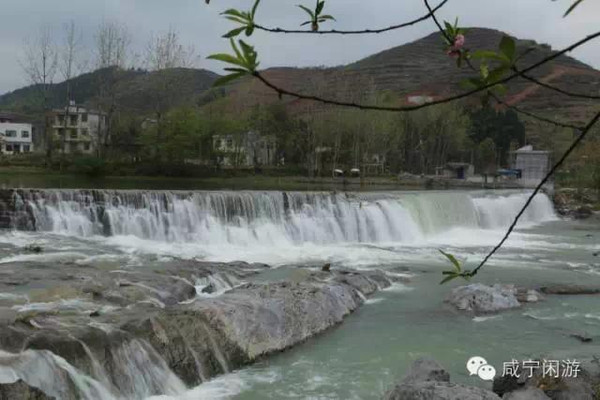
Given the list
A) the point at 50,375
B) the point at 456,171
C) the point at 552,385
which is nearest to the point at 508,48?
the point at 552,385

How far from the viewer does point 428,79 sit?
10106 centimetres

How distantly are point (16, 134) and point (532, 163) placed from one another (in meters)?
43.3

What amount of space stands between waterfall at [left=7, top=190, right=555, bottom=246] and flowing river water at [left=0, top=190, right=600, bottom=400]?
3 centimetres

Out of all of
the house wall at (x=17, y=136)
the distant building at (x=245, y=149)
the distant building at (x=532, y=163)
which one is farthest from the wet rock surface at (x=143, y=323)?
the house wall at (x=17, y=136)

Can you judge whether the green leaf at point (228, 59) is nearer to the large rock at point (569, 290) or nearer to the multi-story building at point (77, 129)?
the large rock at point (569, 290)

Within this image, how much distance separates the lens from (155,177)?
Result: 35.0 m

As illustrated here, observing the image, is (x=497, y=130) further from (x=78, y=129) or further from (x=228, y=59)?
(x=228, y=59)

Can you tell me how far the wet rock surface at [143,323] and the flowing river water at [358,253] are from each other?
0.63 feet

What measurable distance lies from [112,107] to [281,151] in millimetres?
11578

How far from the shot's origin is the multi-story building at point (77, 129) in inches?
1740

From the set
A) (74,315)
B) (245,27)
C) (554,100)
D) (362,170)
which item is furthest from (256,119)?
(554,100)

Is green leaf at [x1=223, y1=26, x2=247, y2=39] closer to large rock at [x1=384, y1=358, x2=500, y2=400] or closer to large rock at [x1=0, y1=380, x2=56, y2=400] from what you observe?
large rock at [x1=384, y1=358, x2=500, y2=400]

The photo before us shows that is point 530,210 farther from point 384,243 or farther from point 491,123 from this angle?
point 491,123

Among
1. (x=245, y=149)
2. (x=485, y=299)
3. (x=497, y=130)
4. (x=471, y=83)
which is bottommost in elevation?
(x=485, y=299)
